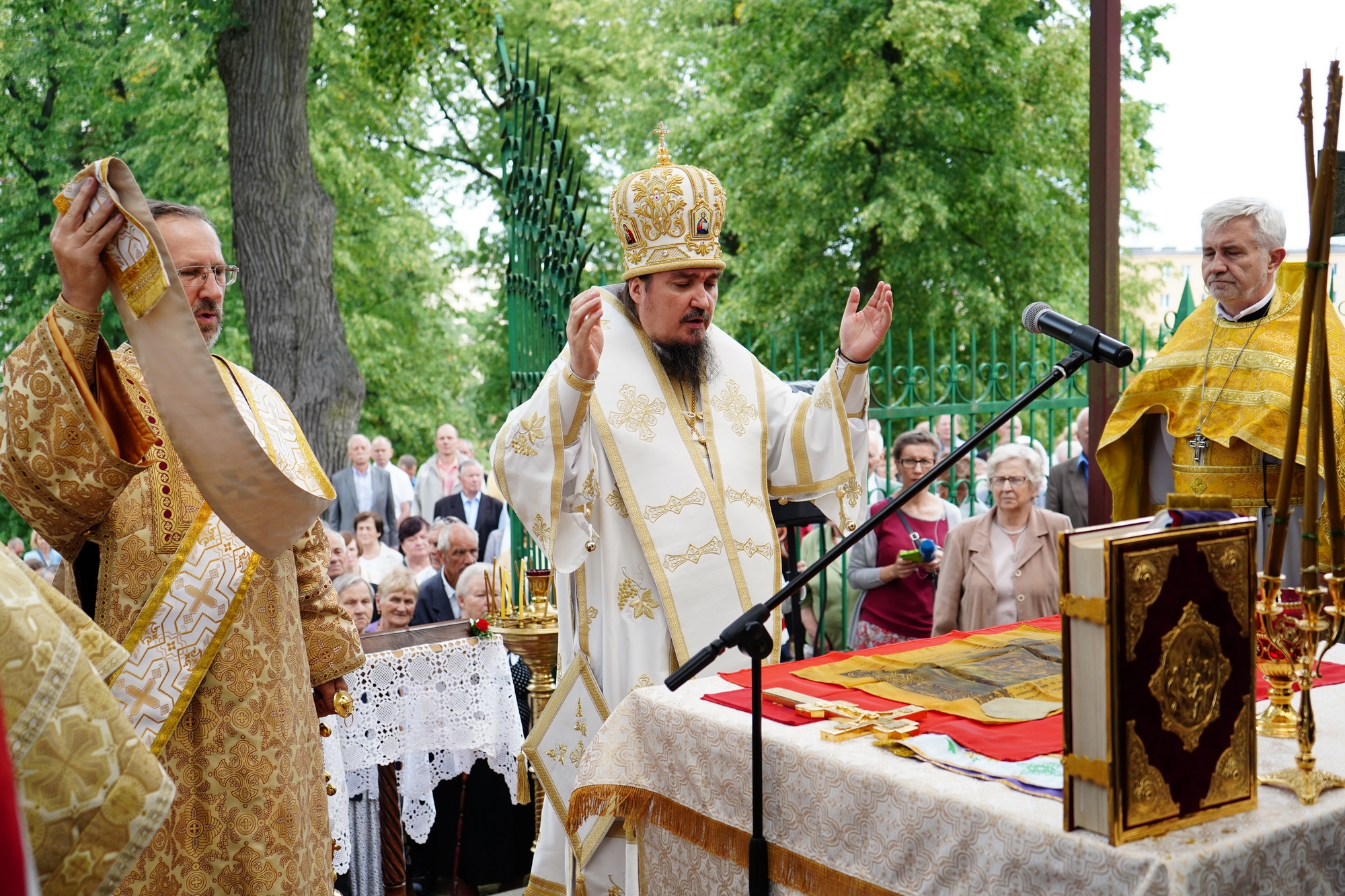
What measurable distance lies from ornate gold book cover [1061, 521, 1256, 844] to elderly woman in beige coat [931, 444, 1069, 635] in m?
3.03

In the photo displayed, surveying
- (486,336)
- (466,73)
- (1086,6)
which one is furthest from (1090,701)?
(486,336)

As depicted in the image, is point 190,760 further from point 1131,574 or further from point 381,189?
point 381,189

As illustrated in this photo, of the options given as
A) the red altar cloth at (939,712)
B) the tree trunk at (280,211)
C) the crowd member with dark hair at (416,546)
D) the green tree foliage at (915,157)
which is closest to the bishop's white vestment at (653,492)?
the red altar cloth at (939,712)

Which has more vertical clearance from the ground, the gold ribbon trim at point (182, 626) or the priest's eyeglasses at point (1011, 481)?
the priest's eyeglasses at point (1011, 481)

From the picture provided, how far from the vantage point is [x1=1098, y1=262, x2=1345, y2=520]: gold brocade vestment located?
413 cm

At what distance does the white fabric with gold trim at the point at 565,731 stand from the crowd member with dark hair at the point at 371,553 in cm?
461

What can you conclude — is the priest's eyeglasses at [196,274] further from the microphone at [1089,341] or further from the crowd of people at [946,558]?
the crowd of people at [946,558]

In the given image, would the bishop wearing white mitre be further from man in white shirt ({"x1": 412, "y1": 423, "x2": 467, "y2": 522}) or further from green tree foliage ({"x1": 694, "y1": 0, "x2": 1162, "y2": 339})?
green tree foliage ({"x1": 694, "y1": 0, "x2": 1162, "y2": 339})

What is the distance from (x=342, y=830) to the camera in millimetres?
4520

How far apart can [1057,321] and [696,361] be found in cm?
156

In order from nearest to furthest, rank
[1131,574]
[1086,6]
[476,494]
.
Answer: [1131,574] → [476,494] → [1086,6]

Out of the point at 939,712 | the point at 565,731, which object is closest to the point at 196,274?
the point at 565,731

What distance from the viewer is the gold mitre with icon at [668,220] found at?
392cm

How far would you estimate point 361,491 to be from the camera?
11281mm
